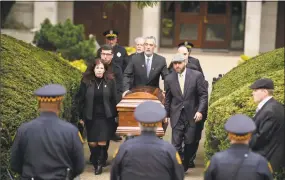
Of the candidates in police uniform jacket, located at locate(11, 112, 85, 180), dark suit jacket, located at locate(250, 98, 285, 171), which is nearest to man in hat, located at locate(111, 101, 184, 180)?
police uniform jacket, located at locate(11, 112, 85, 180)

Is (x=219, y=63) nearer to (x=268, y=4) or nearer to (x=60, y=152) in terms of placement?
(x=268, y=4)

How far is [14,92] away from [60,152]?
9.03ft

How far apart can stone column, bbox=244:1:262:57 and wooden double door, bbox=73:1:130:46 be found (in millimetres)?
4734

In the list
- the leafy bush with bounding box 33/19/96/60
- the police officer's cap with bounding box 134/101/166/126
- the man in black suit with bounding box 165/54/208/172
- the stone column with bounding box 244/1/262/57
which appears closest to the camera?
the police officer's cap with bounding box 134/101/166/126

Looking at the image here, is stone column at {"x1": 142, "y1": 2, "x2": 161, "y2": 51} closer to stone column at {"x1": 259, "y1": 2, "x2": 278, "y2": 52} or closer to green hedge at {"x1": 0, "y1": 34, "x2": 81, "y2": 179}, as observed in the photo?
stone column at {"x1": 259, "y1": 2, "x2": 278, "y2": 52}

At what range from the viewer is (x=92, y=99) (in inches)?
435

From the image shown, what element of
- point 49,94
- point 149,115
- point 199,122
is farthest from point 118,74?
point 149,115

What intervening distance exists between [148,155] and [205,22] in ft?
76.6

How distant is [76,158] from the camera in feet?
23.1

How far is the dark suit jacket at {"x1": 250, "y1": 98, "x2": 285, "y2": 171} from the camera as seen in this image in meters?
7.41

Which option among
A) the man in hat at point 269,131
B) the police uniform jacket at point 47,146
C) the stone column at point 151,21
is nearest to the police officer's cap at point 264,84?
the man in hat at point 269,131

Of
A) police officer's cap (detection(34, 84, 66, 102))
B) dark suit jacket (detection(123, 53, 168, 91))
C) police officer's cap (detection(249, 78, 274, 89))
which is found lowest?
dark suit jacket (detection(123, 53, 168, 91))

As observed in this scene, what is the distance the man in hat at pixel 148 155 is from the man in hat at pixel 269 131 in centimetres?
104

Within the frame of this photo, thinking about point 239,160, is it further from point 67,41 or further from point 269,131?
point 67,41
